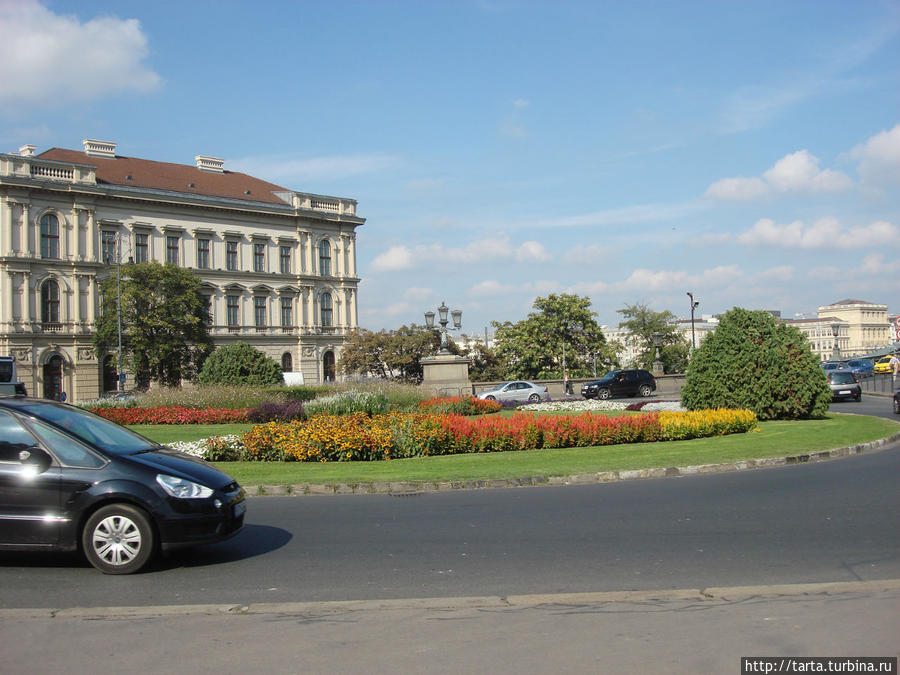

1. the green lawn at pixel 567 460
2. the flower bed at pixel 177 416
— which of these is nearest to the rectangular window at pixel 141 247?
the flower bed at pixel 177 416

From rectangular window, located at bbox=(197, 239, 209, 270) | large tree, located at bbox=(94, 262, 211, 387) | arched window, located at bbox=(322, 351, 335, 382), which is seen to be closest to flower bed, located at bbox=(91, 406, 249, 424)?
large tree, located at bbox=(94, 262, 211, 387)

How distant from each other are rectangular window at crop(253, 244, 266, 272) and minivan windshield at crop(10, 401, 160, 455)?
2637 inches

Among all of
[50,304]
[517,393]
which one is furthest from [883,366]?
[50,304]

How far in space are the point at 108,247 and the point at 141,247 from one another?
269 cm

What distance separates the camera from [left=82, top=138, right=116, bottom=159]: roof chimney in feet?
222

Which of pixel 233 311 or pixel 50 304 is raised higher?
pixel 233 311

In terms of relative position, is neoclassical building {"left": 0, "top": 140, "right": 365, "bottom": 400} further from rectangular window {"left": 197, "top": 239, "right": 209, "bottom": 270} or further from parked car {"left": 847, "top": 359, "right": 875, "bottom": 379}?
parked car {"left": 847, "top": 359, "right": 875, "bottom": 379}

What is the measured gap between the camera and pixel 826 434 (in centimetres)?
1814

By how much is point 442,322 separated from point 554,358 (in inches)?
1402

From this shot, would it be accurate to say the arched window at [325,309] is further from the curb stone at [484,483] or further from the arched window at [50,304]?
the curb stone at [484,483]

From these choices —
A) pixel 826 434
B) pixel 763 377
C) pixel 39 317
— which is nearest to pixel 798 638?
pixel 826 434

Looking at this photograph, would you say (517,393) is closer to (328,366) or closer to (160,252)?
(328,366)

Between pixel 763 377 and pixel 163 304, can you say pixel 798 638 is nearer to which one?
pixel 763 377

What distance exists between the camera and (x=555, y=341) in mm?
72312
